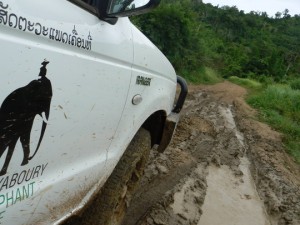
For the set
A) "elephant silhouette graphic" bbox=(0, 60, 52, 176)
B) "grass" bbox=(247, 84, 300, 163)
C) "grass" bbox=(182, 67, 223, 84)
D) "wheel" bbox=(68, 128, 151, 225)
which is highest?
"elephant silhouette graphic" bbox=(0, 60, 52, 176)

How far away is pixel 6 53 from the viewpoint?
1.22 m

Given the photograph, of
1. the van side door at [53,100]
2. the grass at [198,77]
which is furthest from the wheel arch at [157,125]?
the grass at [198,77]

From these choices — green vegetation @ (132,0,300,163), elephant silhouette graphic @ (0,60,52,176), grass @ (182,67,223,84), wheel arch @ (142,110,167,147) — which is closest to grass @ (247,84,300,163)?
green vegetation @ (132,0,300,163)

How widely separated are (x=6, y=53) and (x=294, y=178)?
6.39 meters

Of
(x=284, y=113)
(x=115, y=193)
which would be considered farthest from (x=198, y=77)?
(x=115, y=193)

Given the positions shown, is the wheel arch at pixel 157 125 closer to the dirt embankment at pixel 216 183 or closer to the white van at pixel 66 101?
the dirt embankment at pixel 216 183

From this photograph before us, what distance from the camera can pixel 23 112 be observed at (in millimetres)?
1404

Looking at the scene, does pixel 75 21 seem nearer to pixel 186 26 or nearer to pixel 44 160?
pixel 44 160

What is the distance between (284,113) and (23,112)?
1388cm

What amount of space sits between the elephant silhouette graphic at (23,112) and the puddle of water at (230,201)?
9.39 ft

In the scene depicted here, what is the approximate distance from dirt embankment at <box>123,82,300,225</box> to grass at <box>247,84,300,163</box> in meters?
1.35

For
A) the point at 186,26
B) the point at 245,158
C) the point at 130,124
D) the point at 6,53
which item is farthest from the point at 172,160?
the point at 186,26

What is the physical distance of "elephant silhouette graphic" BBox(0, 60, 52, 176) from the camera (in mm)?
1319

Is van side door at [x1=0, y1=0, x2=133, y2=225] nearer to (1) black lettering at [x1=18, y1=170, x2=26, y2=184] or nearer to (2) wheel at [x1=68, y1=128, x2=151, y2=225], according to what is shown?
(1) black lettering at [x1=18, y1=170, x2=26, y2=184]
